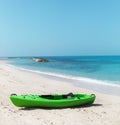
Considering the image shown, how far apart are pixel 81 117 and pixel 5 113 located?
3.19 m

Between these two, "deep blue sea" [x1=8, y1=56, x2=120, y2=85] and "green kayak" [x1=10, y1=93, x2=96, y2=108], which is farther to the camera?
"deep blue sea" [x1=8, y1=56, x2=120, y2=85]

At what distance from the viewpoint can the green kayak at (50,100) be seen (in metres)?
12.2

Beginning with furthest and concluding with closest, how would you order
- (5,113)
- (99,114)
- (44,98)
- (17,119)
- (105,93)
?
(105,93), (44,98), (99,114), (5,113), (17,119)

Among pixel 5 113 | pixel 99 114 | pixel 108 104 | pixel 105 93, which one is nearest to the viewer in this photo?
pixel 5 113

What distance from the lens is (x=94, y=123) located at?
1029 cm

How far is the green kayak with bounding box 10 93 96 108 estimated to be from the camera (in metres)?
12.2

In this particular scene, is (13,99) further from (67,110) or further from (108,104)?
(108,104)

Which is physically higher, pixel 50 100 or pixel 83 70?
pixel 50 100

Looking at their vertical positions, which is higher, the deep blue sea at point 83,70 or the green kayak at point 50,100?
the green kayak at point 50,100

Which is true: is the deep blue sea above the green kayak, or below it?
below

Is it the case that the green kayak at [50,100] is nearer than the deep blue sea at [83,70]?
Yes

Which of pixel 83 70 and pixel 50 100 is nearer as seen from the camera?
pixel 50 100

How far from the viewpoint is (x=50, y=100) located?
502 inches

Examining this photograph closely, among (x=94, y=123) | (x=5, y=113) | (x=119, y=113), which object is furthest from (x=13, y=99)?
(x=119, y=113)
